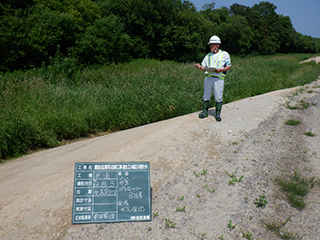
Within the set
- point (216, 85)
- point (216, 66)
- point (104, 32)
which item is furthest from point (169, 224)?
point (104, 32)

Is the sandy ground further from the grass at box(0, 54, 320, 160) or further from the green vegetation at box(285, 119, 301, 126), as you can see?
the grass at box(0, 54, 320, 160)

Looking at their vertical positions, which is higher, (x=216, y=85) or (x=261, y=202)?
(x=216, y=85)

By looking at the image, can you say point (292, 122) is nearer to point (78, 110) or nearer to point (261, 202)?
point (261, 202)

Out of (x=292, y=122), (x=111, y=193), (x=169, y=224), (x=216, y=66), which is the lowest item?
(x=169, y=224)

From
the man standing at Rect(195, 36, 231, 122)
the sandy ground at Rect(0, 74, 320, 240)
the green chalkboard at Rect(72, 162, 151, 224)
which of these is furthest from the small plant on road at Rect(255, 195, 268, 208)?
the man standing at Rect(195, 36, 231, 122)

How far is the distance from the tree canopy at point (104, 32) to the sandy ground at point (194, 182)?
15.8 meters

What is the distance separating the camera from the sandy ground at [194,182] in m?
3.38

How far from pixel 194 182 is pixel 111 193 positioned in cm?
138

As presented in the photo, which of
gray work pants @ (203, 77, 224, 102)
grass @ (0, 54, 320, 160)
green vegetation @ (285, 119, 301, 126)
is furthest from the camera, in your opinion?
grass @ (0, 54, 320, 160)

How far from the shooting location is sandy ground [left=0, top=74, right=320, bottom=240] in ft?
11.1

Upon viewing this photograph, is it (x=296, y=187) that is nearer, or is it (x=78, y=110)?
(x=296, y=187)

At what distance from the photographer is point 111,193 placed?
11.7 feet

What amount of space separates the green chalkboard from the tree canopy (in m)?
17.0

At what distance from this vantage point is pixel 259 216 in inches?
143
